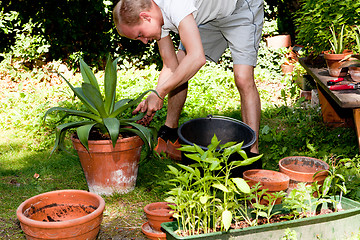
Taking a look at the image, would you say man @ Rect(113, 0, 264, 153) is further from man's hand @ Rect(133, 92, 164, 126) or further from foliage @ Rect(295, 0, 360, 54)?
foliage @ Rect(295, 0, 360, 54)

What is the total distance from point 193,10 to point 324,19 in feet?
5.46

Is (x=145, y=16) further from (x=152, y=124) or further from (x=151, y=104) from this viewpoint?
(x=152, y=124)

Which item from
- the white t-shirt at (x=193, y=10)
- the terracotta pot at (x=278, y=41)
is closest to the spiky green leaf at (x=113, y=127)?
the white t-shirt at (x=193, y=10)

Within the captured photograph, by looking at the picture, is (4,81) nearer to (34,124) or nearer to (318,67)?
(34,124)

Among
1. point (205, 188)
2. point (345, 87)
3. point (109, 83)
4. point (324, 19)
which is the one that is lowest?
point (205, 188)

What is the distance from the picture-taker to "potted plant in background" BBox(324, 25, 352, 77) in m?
3.42

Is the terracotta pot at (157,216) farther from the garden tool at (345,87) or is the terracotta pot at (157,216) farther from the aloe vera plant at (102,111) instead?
the garden tool at (345,87)

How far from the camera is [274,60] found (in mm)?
6051

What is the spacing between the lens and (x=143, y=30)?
2.70m

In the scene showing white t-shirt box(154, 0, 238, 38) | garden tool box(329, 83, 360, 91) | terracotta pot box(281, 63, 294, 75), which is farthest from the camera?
terracotta pot box(281, 63, 294, 75)

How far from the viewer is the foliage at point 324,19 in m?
3.48

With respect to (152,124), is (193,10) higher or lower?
higher

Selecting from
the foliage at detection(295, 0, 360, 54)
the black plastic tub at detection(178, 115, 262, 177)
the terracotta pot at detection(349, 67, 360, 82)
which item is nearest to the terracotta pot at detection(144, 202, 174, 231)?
the black plastic tub at detection(178, 115, 262, 177)

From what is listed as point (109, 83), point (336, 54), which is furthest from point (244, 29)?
point (109, 83)
